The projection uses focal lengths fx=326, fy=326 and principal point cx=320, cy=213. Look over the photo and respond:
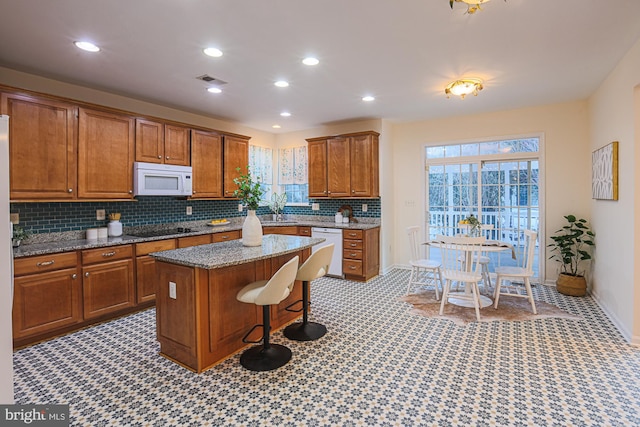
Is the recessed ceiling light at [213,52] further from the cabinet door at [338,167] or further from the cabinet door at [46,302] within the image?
the cabinet door at [338,167]

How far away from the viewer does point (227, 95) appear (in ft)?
13.6

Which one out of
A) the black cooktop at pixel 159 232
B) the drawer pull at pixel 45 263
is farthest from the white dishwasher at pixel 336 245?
the drawer pull at pixel 45 263

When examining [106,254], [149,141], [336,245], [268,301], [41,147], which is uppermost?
[149,141]

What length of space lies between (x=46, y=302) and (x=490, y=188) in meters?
5.81

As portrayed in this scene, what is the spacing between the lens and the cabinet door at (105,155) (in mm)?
3504

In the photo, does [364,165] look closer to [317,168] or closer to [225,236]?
[317,168]

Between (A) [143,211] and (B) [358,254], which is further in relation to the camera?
(B) [358,254]

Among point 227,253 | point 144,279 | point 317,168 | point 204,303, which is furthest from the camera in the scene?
point 317,168

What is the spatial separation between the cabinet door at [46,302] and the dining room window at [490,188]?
197 inches

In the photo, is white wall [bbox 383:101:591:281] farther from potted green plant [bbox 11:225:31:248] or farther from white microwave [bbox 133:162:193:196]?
potted green plant [bbox 11:225:31:248]

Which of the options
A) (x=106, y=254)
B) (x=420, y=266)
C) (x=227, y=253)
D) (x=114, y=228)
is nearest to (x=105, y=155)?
(x=114, y=228)

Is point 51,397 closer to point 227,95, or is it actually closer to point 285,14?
point 285,14

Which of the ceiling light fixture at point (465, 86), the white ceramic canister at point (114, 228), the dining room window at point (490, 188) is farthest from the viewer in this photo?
the dining room window at point (490, 188)

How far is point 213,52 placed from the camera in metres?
2.91
